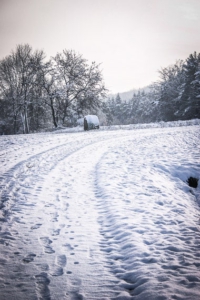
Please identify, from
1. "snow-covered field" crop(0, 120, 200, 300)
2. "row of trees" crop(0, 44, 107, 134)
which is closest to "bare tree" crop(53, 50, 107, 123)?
"row of trees" crop(0, 44, 107, 134)

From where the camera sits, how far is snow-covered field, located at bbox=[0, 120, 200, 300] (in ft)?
7.43

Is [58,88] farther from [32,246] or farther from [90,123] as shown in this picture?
[32,246]

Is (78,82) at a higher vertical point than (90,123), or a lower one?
higher

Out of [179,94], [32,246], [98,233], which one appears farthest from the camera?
[179,94]

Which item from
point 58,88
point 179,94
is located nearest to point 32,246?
point 58,88

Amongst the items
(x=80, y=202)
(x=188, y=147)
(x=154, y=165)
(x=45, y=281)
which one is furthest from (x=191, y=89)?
(x=45, y=281)

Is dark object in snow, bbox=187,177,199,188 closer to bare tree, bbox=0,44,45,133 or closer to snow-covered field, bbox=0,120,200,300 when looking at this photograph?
snow-covered field, bbox=0,120,200,300

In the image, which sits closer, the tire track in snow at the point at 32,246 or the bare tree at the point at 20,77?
the tire track in snow at the point at 32,246

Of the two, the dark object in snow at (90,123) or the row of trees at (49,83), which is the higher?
the row of trees at (49,83)

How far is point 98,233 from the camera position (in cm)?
339

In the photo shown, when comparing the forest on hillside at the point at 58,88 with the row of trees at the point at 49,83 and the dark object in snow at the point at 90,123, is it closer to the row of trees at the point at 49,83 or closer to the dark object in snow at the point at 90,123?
the row of trees at the point at 49,83

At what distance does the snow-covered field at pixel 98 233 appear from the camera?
2.26 m

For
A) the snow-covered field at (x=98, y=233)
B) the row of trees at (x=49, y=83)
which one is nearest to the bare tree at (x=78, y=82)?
the row of trees at (x=49, y=83)

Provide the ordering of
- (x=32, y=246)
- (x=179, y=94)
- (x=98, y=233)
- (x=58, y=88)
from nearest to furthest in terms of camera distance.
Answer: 1. (x=32, y=246)
2. (x=98, y=233)
3. (x=58, y=88)
4. (x=179, y=94)
